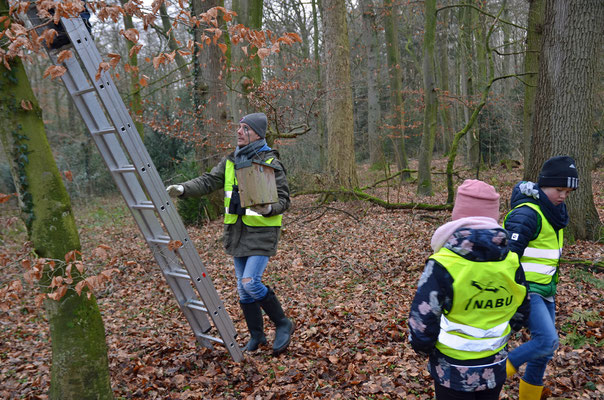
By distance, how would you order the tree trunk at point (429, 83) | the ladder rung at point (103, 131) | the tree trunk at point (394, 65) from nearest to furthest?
the ladder rung at point (103, 131)
the tree trunk at point (429, 83)
the tree trunk at point (394, 65)

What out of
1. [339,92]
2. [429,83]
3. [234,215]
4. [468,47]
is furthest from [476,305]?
[468,47]

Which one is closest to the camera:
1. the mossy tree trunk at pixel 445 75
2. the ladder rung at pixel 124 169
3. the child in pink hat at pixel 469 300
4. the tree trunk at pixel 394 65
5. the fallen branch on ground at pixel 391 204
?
the child in pink hat at pixel 469 300

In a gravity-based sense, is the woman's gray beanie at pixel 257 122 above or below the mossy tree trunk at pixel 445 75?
above

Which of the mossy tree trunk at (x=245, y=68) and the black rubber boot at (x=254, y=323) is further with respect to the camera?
the mossy tree trunk at (x=245, y=68)

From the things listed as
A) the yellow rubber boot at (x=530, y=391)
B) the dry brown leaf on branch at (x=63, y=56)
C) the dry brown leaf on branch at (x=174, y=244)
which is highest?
the dry brown leaf on branch at (x=63, y=56)

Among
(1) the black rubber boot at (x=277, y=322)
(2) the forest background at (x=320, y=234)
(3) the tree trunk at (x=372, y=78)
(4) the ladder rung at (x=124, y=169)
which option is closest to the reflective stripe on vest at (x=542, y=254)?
(2) the forest background at (x=320, y=234)

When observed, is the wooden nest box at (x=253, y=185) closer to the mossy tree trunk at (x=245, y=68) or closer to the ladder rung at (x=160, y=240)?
the ladder rung at (x=160, y=240)

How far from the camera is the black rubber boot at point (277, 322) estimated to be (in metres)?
4.21

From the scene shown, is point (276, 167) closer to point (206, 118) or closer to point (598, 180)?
point (206, 118)

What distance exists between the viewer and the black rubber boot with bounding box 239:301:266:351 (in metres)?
4.20

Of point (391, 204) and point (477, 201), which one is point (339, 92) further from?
point (477, 201)

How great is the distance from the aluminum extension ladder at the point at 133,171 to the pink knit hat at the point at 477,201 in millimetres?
2151

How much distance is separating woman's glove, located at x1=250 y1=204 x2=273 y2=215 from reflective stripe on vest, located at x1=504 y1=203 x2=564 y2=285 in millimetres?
2098

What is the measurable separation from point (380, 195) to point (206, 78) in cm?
621
